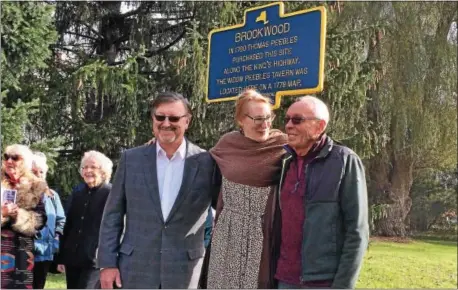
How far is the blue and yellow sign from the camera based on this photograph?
4016mm

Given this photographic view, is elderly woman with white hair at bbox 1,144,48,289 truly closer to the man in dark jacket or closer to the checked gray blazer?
the checked gray blazer

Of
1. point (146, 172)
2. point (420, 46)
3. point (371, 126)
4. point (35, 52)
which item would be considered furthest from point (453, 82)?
point (146, 172)

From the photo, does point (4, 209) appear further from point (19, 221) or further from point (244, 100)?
point (244, 100)

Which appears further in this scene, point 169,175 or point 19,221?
point 19,221

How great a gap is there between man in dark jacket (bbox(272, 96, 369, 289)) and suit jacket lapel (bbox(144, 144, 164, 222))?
59 cm

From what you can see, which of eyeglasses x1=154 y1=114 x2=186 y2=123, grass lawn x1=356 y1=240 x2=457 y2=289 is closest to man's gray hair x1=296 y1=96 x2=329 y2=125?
eyeglasses x1=154 y1=114 x2=186 y2=123

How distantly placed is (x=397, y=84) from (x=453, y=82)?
1270mm

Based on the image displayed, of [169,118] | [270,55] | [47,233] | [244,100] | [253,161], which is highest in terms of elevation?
[270,55]

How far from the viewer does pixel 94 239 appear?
4.28 meters

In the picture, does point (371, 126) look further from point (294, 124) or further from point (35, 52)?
point (294, 124)

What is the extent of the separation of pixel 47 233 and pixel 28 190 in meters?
0.39

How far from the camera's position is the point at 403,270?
35.7 ft

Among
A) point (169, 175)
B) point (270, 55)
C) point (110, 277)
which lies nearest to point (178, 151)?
point (169, 175)

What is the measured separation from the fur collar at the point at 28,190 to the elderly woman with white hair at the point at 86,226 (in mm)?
371
